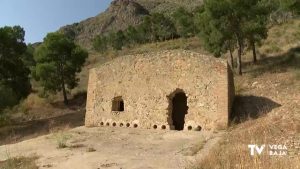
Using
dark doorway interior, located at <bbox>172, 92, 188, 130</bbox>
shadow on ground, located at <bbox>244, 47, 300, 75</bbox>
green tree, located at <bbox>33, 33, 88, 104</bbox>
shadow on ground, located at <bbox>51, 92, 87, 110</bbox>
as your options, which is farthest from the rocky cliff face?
dark doorway interior, located at <bbox>172, 92, 188, 130</bbox>

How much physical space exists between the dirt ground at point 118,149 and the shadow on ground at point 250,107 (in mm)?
1831

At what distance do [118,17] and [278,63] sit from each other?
228 ft

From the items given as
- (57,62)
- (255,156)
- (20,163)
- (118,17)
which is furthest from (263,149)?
(118,17)

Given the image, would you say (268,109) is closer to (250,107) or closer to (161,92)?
(250,107)

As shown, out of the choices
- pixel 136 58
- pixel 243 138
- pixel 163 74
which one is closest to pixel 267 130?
pixel 243 138

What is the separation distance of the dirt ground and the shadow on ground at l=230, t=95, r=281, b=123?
1.83m

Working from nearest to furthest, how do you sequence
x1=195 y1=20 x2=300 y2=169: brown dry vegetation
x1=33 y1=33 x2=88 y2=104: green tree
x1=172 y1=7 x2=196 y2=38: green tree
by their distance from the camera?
x1=195 y1=20 x2=300 y2=169: brown dry vegetation
x1=33 y1=33 x2=88 y2=104: green tree
x1=172 y1=7 x2=196 y2=38: green tree

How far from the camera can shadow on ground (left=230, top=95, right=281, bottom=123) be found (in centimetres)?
1575

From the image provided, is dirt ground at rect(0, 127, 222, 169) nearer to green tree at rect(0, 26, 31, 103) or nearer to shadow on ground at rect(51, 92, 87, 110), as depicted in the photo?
green tree at rect(0, 26, 31, 103)

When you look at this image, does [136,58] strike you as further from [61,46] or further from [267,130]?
[61,46]

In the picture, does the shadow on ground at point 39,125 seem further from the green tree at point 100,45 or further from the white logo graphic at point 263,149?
the green tree at point 100,45

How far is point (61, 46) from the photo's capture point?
29078mm

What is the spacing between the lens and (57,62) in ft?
94.7

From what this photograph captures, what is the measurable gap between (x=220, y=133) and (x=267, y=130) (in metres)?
2.81
